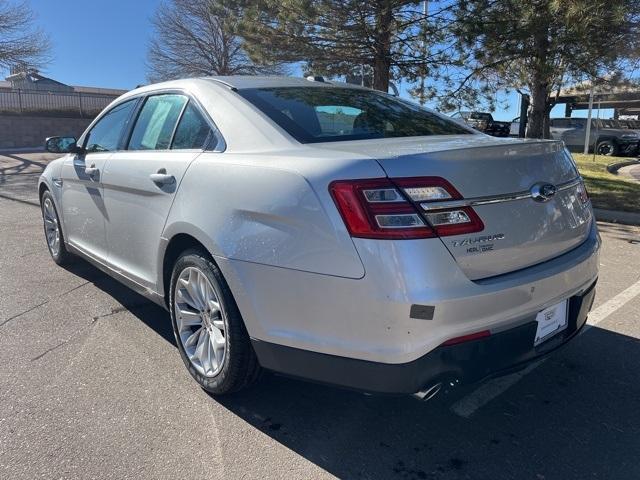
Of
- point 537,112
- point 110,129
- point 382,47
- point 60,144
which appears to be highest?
point 382,47

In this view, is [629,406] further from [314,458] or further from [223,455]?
[223,455]

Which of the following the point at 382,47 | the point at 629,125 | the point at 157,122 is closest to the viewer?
the point at 157,122

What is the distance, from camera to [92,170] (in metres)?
4.04

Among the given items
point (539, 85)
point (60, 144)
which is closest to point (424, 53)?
point (539, 85)

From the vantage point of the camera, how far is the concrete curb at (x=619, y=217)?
8008 millimetres

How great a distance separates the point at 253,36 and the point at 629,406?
10864 millimetres

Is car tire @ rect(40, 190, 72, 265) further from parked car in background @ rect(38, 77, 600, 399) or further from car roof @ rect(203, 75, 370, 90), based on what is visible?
car roof @ rect(203, 75, 370, 90)

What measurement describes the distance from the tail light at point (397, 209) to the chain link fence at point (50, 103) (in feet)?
85.5

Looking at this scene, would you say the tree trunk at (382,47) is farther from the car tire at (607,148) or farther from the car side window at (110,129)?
the car tire at (607,148)

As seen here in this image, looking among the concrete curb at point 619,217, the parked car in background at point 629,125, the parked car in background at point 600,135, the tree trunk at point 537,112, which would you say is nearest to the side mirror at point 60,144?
the concrete curb at point 619,217

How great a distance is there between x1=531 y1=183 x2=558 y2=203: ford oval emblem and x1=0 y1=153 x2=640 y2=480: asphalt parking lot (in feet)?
3.64

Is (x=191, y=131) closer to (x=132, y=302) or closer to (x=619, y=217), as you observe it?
(x=132, y=302)

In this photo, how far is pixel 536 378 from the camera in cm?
320

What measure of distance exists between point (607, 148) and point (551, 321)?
2405 centimetres
